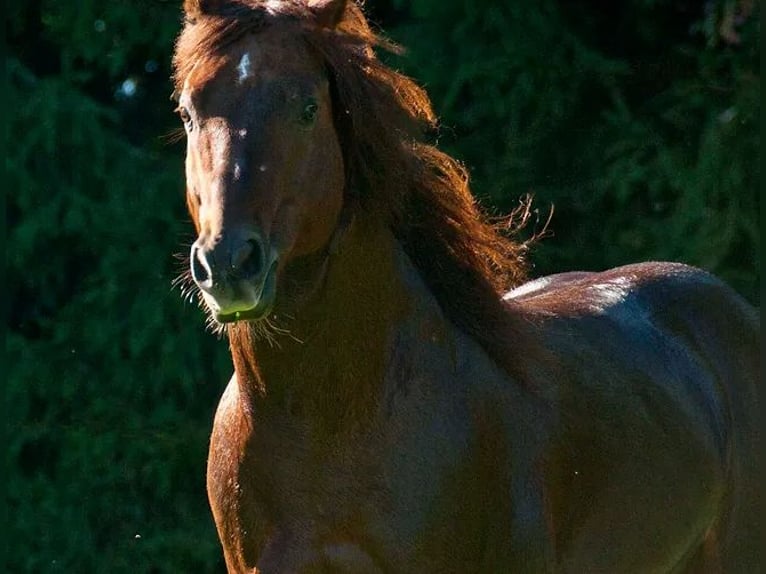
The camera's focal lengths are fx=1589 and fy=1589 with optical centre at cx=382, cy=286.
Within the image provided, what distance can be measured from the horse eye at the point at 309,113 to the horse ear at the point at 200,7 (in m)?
0.35

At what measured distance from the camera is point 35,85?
7496 millimetres

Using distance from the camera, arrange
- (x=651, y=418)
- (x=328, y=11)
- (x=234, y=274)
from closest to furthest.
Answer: (x=234, y=274) → (x=328, y=11) → (x=651, y=418)

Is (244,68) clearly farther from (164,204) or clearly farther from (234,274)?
(164,204)

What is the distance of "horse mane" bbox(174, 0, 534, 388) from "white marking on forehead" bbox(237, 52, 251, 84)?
2.7 inches

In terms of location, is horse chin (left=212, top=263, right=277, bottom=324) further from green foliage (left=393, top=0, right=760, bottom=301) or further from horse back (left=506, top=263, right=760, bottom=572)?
green foliage (left=393, top=0, right=760, bottom=301)

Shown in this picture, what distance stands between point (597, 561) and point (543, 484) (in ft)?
1.36

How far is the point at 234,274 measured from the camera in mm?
3043


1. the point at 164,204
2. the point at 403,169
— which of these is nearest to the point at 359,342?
the point at 403,169

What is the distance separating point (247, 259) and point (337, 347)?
20.4 inches

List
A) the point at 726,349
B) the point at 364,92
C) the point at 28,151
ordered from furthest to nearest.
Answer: the point at 28,151 < the point at 726,349 < the point at 364,92

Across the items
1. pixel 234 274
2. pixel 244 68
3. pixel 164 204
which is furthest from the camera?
pixel 164 204

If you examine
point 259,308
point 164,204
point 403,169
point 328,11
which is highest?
point 328,11

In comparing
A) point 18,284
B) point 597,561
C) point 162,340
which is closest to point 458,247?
point 597,561

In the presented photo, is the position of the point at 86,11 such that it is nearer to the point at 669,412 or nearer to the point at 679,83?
the point at 679,83
